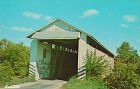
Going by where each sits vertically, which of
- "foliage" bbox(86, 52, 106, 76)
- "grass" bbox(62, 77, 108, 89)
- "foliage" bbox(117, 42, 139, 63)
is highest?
"foliage" bbox(117, 42, 139, 63)

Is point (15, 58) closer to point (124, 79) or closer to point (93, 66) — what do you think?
→ point (93, 66)

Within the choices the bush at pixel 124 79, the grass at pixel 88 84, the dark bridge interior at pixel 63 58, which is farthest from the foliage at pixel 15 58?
the bush at pixel 124 79

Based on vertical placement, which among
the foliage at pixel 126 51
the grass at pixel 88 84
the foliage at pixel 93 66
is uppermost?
the foliage at pixel 126 51

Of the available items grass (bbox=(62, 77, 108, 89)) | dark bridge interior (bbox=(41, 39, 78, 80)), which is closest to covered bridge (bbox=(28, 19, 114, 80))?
dark bridge interior (bbox=(41, 39, 78, 80))

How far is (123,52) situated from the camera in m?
74.2

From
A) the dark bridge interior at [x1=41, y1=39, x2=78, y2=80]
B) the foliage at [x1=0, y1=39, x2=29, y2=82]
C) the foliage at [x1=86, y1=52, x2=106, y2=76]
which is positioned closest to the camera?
the foliage at [x1=86, y1=52, x2=106, y2=76]

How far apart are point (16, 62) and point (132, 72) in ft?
49.0

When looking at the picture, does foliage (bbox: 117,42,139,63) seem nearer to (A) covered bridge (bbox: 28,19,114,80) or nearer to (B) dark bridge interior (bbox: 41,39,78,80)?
(B) dark bridge interior (bbox: 41,39,78,80)

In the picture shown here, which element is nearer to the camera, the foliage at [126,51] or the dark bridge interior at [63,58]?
the dark bridge interior at [63,58]

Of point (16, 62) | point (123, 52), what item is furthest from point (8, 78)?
point (123, 52)

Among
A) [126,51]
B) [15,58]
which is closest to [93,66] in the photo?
[15,58]

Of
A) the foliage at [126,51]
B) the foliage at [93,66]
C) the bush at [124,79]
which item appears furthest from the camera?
the foliage at [126,51]

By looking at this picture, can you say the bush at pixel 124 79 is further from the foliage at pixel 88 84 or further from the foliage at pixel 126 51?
the foliage at pixel 126 51

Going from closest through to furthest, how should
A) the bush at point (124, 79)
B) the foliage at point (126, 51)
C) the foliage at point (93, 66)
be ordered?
the bush at point (124, 79)
the foliage at point (93, 66)
the foliage at point (126, 51)
